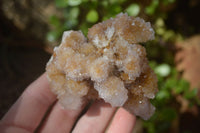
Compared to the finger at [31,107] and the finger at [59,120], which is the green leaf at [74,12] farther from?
the finger at [59,120]

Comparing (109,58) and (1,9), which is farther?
(1,9)

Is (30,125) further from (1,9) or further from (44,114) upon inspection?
(1,9)

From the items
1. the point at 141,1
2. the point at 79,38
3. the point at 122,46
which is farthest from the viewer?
Answer: the point at 141,1

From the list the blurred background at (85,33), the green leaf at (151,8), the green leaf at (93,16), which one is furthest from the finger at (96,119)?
the green leaf at (151,8)

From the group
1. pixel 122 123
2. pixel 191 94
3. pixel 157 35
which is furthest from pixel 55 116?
pixel 157 35

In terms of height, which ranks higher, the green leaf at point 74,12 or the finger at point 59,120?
the green leaf at point 74,12

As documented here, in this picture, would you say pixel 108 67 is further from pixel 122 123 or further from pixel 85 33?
pixel 85 33

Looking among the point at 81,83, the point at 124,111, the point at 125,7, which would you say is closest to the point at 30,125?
the point at 81,83

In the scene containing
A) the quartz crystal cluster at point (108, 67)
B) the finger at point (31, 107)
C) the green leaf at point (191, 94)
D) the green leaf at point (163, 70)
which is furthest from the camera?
the green leaf at point (163, 70)
